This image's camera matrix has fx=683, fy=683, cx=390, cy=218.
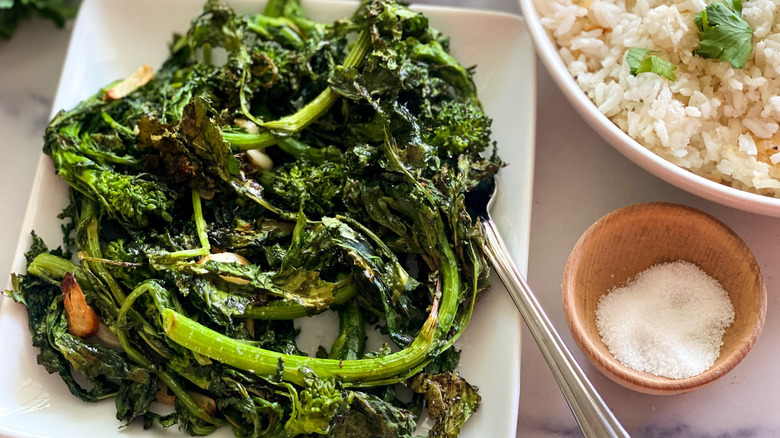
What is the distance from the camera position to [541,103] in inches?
102

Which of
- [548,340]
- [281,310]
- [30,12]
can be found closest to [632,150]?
[548,340]

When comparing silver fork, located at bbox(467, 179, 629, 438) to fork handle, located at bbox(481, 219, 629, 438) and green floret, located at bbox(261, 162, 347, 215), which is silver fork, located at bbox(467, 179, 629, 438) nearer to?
fork handle, located at bbox(481, 219, 629, 438)

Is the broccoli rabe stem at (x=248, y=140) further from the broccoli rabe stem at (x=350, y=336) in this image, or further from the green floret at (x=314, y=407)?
the green floret at (x=314, y=407)

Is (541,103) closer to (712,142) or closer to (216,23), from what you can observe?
(712,142)

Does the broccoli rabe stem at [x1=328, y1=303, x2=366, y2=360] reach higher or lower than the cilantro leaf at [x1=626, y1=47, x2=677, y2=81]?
lower

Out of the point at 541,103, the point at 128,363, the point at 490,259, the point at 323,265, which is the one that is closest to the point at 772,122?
the point at 541,103

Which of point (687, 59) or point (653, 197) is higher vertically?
point (687, 59)

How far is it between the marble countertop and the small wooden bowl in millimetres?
211

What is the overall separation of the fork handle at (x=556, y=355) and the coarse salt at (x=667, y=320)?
0.20 m

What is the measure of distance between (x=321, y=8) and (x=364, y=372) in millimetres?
1392

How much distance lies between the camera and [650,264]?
2180 mm

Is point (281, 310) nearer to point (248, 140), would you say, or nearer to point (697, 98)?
point (248, 140)

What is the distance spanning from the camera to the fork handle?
1812 mm

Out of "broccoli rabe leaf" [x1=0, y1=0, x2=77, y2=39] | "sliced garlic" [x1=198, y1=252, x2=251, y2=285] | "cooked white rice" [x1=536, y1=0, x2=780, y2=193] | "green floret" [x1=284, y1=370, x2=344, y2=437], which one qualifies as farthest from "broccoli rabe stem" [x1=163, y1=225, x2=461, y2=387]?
"broccoli rabe leaf" [x1=0, y1=0, x2=77, y2=39]
